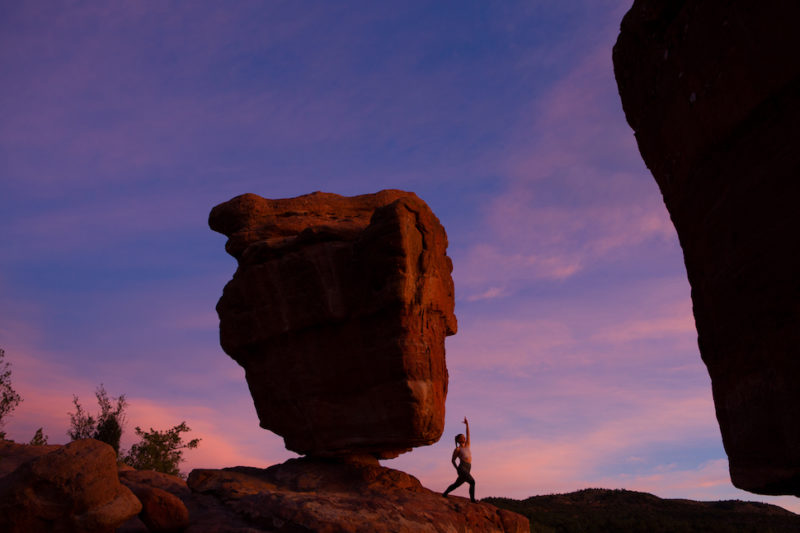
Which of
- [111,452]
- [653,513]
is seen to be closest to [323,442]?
[111,452]

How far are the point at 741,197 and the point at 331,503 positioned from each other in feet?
42.9

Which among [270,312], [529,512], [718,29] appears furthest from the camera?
[529,512]

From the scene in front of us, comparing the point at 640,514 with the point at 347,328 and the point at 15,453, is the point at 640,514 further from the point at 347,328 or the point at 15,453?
the point at 15,453

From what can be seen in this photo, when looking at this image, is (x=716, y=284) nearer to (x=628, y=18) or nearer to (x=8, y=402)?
(x=628, y=18)

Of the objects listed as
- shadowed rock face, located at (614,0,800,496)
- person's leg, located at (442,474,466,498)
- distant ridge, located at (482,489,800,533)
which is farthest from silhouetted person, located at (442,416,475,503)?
distant ridge, located at (482,489,800,533)

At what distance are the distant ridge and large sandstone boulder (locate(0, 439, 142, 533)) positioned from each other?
29.0 meters

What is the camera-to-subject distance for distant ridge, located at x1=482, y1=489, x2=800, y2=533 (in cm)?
3681

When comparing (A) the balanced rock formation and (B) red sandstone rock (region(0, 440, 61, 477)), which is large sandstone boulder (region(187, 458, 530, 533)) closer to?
(A) the balanced rock formation

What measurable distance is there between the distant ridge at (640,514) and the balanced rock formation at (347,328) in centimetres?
2197

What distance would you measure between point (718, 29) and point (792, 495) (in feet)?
10.9

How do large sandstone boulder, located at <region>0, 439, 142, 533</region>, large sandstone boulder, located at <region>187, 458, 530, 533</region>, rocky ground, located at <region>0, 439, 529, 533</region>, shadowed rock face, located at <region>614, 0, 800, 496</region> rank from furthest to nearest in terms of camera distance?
large sandstone boulder, located at <region>187, 458, 530, 533</region>, rocky ground, located at <region>0, 439, 529, 533</region>, large sandstone boulder, located at <region>0, 439, 142, 533</region>, shadowed rock face, located at <region>614, 0, 800, 496</region>

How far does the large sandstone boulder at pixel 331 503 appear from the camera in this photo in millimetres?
13969

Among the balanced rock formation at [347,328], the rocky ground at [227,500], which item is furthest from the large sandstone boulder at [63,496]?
the balanced rock formation at [347,328]

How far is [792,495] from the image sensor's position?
4.02m
